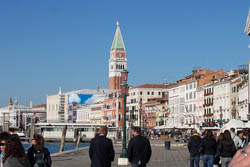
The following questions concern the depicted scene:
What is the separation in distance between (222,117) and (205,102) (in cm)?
934

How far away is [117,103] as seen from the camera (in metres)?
141

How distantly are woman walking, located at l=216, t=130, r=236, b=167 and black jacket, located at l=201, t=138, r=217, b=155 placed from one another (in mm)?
1563

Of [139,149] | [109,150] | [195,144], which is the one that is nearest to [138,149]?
[139,149]

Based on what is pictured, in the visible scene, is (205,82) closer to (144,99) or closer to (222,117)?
(222,117)

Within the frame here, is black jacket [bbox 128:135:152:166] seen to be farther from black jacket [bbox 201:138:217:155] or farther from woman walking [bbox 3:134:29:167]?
woman walking [bbox 3:134:29:167]

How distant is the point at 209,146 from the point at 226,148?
1.84m

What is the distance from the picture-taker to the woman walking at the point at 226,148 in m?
12.9

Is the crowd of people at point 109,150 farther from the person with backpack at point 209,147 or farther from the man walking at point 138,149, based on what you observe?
the person with backpack at point 209,147

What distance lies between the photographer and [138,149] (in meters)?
11.4

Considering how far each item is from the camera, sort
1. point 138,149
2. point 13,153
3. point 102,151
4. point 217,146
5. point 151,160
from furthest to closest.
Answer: point 151,160, point 217,146, point 138,149, point 102,151, point 13,153

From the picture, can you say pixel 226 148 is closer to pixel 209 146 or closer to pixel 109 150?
pixel 209 146

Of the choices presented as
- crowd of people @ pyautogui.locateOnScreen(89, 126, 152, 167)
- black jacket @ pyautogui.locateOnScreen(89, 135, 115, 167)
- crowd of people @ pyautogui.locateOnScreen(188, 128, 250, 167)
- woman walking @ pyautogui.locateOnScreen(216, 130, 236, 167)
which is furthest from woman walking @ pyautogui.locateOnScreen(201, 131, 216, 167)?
black jacket @ pyautogui.locateOnScreen(89, 135, 115, 167)

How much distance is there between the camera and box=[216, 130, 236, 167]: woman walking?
12.9 m

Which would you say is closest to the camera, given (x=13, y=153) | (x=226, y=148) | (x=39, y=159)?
(x=13, y=153)
